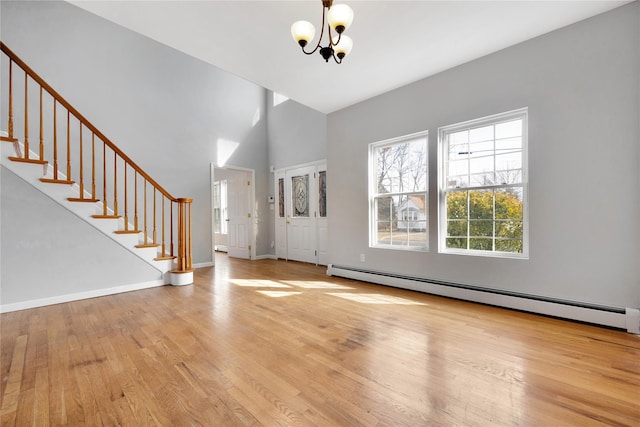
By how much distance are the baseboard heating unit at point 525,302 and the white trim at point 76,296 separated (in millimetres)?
3224

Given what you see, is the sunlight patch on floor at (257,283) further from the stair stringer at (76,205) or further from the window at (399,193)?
the window at (399,193)

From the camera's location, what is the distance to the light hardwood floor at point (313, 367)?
143cm

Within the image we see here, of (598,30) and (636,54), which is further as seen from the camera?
(598,30)

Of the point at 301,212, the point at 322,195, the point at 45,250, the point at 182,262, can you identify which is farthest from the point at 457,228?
the point at 45,250

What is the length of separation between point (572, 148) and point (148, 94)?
6.17m

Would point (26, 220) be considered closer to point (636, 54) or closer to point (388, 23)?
point (388, 23)

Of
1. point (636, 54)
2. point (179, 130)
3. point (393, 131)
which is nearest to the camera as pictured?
point (636, 54)

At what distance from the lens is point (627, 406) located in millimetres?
1458

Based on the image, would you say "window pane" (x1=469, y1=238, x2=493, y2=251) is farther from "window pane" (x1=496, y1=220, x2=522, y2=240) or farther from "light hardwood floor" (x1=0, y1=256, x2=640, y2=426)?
"light hardwood floor" (x1=0, y1=256, x2=640, y2=426)

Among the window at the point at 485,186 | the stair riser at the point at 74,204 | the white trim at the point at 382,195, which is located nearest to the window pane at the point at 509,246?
the window at the point at 485,186

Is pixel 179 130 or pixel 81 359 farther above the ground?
pixel 179 130

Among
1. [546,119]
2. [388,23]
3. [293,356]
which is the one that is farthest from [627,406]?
[388,23]

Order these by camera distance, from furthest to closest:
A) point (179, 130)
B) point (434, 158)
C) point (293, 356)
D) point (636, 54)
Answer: point (179, 130), point (434, 158), point (636, 54), point (293, 356)

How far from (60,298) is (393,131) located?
4648mm
